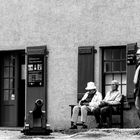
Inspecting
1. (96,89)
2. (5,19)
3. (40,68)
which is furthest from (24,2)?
(96,89)

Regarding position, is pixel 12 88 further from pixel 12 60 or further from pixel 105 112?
pixel 105 112

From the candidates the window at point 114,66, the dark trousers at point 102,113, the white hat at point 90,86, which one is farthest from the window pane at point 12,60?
the dark trousers at point 102,113

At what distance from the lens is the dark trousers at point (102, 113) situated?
18.2m

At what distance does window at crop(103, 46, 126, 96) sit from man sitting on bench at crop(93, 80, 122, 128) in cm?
67

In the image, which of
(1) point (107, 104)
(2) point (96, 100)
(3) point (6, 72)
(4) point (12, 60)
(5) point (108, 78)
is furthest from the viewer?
(3) point (6, 72)

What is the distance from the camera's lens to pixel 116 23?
19.3 metres

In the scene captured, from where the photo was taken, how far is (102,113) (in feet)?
Answer: 59.7

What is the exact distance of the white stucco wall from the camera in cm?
1922

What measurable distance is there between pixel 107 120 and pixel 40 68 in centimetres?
303

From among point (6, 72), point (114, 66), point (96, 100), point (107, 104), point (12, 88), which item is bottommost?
point (107, 104)

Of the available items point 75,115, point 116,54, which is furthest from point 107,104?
point 116,54

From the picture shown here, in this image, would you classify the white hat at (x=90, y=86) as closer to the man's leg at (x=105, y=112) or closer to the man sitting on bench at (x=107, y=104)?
the man sitting on bench at (x=107, y=104)

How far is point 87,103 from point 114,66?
1423mm

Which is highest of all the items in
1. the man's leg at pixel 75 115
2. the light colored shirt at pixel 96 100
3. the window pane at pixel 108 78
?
the window pane at pixel 108 78
